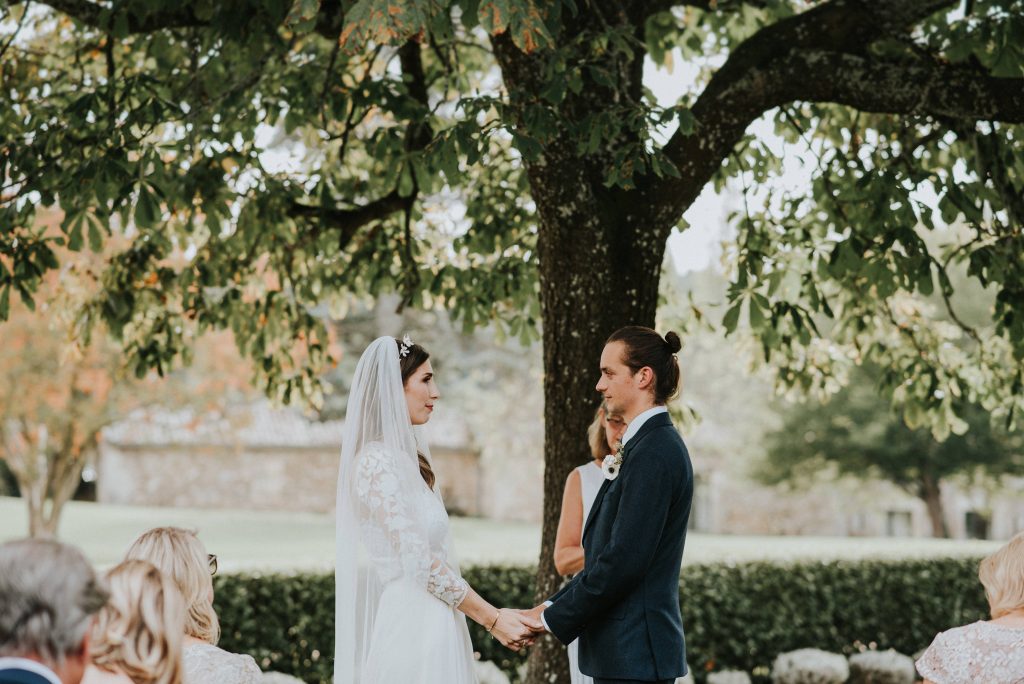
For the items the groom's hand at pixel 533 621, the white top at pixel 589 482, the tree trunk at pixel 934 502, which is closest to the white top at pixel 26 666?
the groom's hand at pixel 533 621

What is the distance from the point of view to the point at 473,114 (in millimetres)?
5668

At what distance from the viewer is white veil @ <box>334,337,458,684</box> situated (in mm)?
4531

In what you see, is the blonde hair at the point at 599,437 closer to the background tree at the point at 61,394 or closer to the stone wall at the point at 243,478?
the background tree at the point at 61,394

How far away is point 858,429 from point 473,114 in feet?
102

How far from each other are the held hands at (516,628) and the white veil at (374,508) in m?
0.39

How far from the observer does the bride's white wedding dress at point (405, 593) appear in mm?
4512

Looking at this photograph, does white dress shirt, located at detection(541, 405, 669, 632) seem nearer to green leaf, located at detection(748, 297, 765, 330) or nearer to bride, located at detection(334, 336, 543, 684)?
bride, located at detection(334, 336, 543, 684)

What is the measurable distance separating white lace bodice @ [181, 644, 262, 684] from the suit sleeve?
1.27 m

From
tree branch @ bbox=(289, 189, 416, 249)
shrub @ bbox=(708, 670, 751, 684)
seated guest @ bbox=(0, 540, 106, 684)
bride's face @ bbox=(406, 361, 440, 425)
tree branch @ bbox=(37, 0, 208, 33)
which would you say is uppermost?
tree branch @ bbox=(37, 0, 208, 33)

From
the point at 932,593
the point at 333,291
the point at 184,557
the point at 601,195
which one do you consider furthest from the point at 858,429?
the point at 184,557

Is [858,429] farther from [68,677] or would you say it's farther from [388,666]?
[68,677]

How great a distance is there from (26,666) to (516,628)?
278cm

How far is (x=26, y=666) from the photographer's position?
6.86ft

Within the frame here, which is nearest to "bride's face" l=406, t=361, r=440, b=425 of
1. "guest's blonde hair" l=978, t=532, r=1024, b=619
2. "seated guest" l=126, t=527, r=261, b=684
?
"seated guest" l=126, t=527, r=261, b=684
